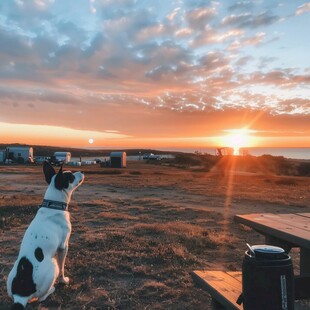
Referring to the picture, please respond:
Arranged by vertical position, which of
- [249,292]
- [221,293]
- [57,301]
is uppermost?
[249,292]

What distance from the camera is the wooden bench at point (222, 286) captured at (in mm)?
3820

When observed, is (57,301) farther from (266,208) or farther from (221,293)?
(266,208)

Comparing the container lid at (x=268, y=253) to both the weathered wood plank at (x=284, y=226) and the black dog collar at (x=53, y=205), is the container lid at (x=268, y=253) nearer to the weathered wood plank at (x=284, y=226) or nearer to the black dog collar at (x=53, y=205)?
the weathered wood plank at (x=284, y=226)

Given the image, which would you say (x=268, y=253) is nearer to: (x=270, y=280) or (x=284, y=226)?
(x=270, y=280)

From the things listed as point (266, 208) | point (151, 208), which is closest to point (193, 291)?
point (151, 208)

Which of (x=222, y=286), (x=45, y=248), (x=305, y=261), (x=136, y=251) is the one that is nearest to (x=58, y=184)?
(x=45, y=248)

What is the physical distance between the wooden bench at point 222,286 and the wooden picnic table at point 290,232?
0.61 m

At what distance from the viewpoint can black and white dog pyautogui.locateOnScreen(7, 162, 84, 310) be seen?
4.64 m

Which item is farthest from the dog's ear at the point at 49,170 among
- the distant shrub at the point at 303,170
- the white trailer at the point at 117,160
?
the white trailer at the point at 117,160

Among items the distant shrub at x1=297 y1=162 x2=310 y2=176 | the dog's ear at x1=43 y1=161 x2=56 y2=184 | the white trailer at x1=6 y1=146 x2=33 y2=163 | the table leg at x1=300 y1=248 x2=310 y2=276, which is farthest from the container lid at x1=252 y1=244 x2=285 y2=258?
the white trailer at x1=6 y1=146 x2=33 y2=163

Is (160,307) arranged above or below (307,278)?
below

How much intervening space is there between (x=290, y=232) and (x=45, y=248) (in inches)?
113

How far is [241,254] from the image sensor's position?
7871 mm

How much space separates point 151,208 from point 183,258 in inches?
258
